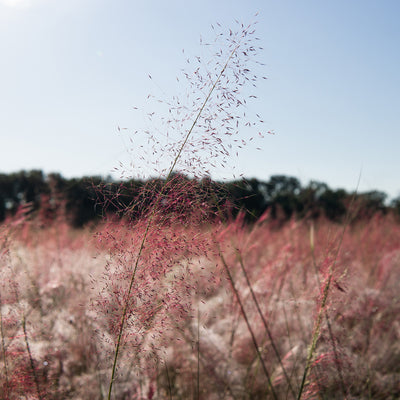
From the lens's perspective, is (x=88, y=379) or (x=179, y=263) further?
(x=88, y=379)

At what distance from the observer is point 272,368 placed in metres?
2.32

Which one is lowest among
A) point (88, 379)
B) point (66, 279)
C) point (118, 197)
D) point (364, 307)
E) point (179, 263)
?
point (88, 379)

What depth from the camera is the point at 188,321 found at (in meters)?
2.70

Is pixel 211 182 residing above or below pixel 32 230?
above

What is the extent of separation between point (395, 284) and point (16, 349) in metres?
3.30

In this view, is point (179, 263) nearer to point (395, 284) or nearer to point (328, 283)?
point (328, 283)

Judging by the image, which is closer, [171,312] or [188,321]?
[171,312]

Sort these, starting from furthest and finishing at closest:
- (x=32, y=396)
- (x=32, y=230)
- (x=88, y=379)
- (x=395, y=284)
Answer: (x=32, y=230) → (x=395, y=284) → (x=88, y=379) → (x=32, y=396)

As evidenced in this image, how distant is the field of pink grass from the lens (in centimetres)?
99

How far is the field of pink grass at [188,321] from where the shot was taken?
0.99 metres

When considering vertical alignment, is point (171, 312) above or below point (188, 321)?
above

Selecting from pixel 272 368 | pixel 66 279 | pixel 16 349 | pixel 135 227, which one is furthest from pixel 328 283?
pixel 66 279

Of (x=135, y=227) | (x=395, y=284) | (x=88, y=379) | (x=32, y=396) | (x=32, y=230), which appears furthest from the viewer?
(x=32, y=230)

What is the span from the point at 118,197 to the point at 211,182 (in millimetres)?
258
